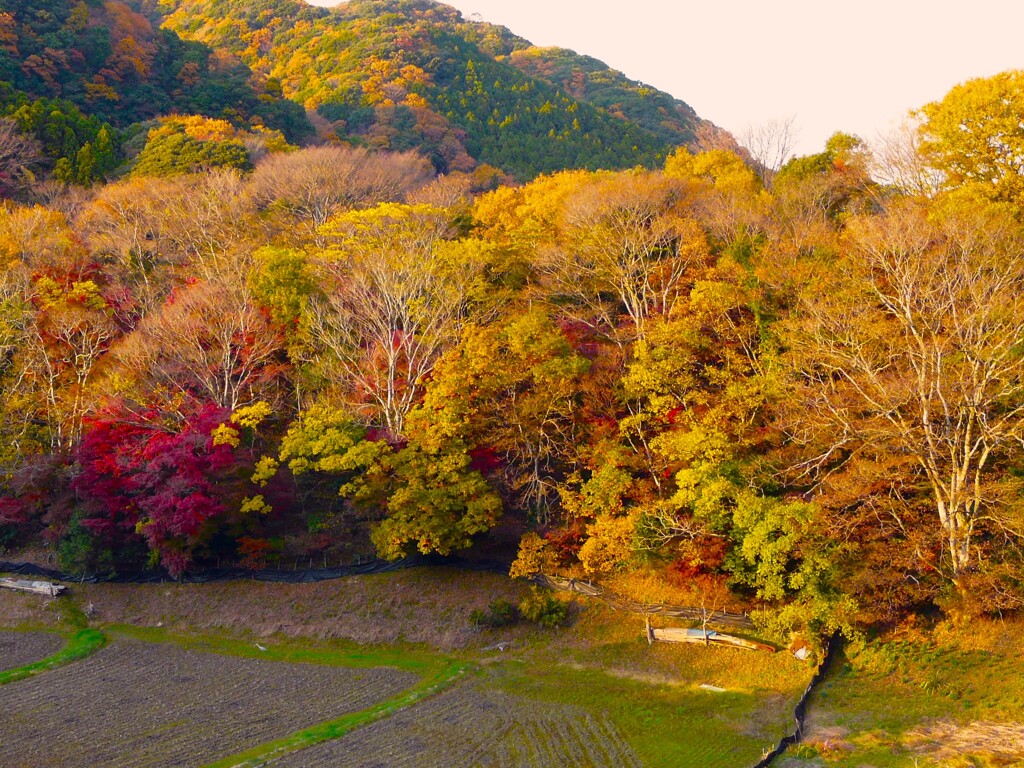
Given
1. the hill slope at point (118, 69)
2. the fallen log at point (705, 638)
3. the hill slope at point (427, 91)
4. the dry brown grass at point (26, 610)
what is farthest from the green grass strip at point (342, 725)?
the hill slope at point (118, 69)

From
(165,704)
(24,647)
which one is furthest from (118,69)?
(165,704)

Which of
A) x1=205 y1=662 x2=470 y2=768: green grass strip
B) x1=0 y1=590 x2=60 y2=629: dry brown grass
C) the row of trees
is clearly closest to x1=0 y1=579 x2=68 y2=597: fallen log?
x1=0 y1=590 x2=60 y2=629: dry brown grass

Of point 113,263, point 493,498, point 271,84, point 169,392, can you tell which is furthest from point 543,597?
point 271,84

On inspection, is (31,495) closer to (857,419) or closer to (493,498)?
(493,498)

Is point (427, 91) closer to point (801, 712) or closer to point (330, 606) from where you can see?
point (330, 606)

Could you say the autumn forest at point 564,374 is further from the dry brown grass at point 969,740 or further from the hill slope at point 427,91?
the hill slope at point 427,91

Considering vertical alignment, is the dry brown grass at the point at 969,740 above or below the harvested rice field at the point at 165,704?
above
